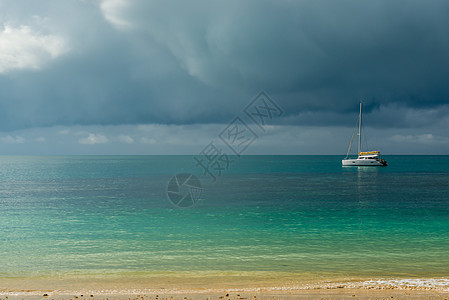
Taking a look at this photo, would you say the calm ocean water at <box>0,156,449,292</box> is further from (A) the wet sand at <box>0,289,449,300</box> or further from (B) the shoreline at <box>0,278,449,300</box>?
(A) the wet sand at <box>0,289,449,300</box>

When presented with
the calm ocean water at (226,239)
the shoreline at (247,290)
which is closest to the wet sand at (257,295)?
the shoreline at (247,290)

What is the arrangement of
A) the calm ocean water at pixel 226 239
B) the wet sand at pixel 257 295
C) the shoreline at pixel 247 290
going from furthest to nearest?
the calm ocean water at pixel 226 239
the shoreline at pixel 247 290
the wet sand at pixel 257 295

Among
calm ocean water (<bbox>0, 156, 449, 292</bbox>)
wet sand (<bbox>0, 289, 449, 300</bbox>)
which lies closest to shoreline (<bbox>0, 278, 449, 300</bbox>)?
wet sand (<bbox>0, 289, 449, 300</bbox>)

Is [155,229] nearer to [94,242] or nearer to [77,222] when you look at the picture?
[94,242]

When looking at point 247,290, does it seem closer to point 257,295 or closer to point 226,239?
point 257,295

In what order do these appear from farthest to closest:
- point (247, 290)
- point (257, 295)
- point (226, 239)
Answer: point (226, 239) < point (247, 290) < point (257, 295)

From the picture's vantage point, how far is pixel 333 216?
4569cm

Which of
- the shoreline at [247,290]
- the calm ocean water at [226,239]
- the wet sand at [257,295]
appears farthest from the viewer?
the calm ocean water at [226,239]

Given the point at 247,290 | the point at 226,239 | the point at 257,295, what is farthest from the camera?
the point at 226,239

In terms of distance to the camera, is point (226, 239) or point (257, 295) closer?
point (257, 295)

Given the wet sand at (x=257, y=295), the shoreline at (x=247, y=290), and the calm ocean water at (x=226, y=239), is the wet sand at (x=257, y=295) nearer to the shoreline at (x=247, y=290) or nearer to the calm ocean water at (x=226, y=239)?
the shoreline at (x=247, y=290)

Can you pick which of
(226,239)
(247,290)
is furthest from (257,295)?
(226,239)

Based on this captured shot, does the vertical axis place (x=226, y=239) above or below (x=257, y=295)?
above

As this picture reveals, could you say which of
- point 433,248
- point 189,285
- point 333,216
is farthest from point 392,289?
A: point 333,216
